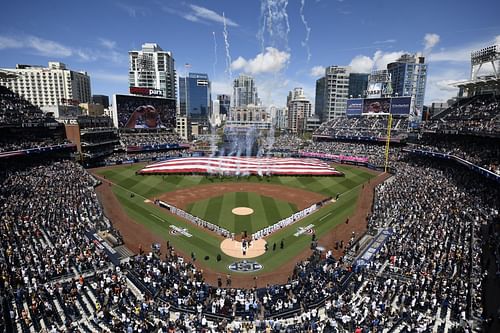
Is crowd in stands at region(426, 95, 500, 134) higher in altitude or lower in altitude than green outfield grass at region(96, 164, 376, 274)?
higher

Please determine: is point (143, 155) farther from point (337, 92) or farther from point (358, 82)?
point (358, 82)

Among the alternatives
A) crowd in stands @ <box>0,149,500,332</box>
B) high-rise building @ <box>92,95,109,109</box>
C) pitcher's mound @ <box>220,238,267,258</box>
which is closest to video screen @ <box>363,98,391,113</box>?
crowd in stands @ <box>0,149,500,332</box>

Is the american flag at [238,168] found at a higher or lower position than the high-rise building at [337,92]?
lower

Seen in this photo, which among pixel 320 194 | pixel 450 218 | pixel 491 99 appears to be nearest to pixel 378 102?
pixel 491 99

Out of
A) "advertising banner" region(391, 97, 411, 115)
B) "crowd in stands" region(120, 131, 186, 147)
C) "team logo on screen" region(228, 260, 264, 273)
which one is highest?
"advertising banner" region(391, 97, 411, 115)

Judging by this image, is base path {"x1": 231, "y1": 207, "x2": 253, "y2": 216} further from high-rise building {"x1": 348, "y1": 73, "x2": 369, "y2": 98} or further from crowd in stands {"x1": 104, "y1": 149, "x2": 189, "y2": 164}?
high-rise building {"x1": 348, "y1": 73, "x2": 369, "y2": 98}

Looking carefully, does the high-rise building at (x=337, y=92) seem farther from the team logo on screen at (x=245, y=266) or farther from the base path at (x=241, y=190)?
the team logo on screen at (x=245, y=266)

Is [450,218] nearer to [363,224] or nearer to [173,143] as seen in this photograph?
[363,224]

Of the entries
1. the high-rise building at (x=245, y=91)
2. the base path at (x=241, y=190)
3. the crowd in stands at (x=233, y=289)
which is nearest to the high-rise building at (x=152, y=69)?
the high-rise building at (x=245, y=91)
